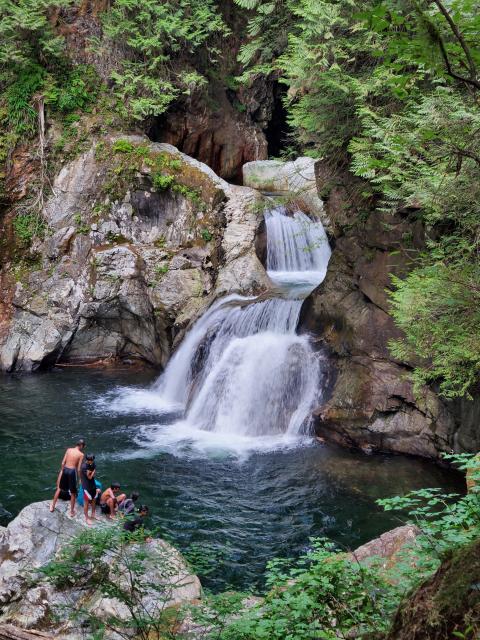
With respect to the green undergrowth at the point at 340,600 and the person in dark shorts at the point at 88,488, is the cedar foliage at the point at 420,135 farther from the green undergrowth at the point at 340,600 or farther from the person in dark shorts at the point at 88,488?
the person in dark shorts at the point at 88,488

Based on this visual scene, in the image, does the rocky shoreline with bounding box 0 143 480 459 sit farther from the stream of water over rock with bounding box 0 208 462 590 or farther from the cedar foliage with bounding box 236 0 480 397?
the cedar foliage with bounding box 236 0 480 397

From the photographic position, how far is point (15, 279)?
15891mm

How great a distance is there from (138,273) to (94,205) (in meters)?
2.65

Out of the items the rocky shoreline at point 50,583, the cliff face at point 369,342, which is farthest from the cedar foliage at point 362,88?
the rocky shoreline at point 50,583

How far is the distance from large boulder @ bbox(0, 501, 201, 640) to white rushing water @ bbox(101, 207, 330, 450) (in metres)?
4.15

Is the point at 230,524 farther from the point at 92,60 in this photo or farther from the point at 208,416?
the point at 92,60

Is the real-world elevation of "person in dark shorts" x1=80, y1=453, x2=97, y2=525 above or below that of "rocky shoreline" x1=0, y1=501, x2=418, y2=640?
above

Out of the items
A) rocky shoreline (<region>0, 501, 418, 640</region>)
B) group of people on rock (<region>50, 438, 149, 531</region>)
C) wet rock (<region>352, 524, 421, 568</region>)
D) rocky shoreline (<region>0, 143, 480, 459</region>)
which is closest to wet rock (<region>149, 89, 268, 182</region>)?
rocky shoreline (<region>0, 143, 480, 459</region>)

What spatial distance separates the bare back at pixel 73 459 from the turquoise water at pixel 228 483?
1429 mm

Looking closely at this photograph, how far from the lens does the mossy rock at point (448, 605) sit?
2199 mm

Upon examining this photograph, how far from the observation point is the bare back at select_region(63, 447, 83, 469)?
24.6 ft

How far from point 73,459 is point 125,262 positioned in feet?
29.2

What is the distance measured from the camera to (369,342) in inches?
421

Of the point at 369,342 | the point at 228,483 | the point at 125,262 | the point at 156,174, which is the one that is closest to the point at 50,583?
the point at 228,483
